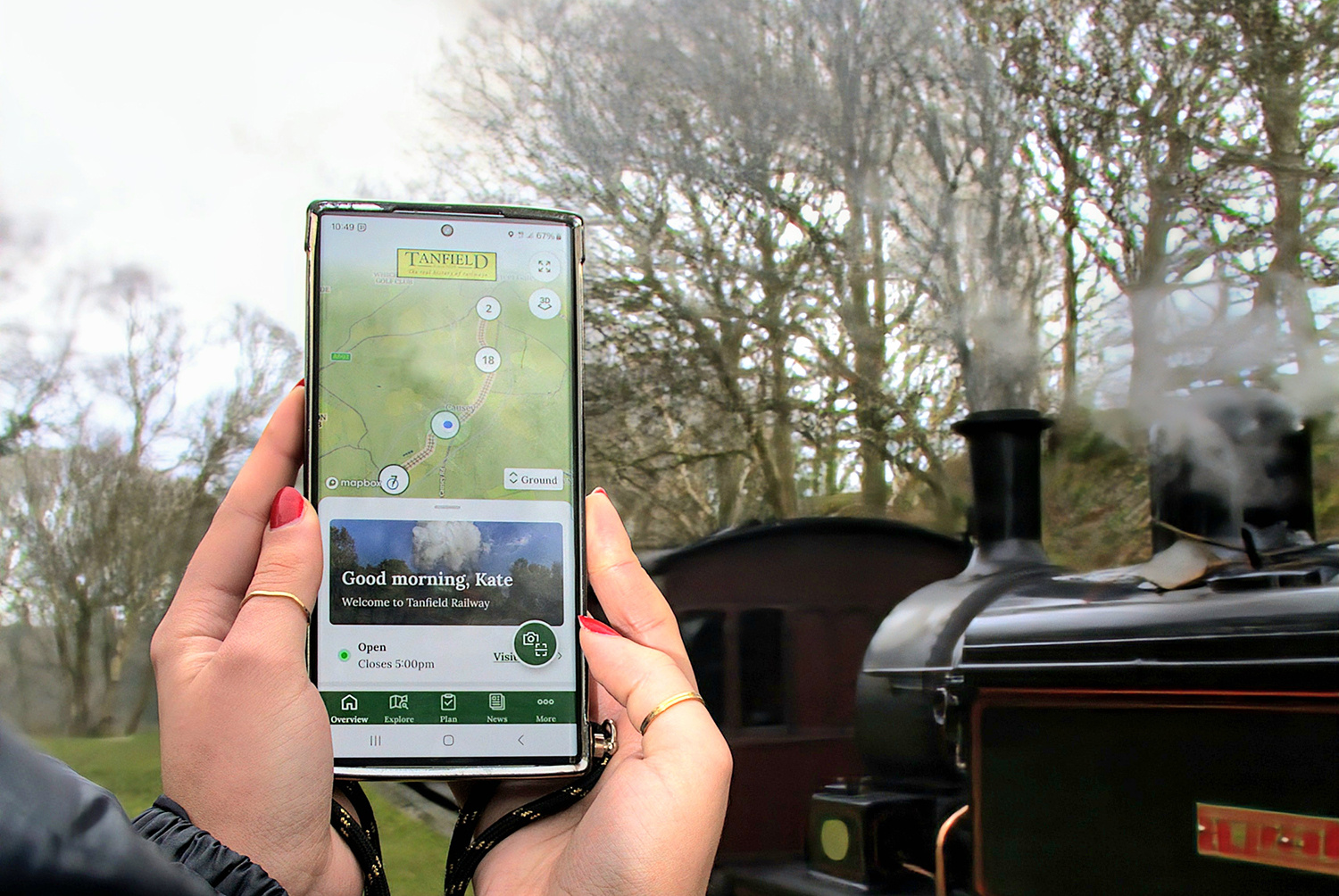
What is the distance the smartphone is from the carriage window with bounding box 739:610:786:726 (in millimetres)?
608

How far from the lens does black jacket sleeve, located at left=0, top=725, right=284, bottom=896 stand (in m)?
0.26

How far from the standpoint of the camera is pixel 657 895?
0.46 m

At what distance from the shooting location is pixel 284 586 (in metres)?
0.46

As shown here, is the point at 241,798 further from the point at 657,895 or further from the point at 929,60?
the point at 929,60

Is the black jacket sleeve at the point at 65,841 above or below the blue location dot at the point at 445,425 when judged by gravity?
below

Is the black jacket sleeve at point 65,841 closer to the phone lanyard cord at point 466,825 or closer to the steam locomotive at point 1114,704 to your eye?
the phone lanyard cord at point 466,825

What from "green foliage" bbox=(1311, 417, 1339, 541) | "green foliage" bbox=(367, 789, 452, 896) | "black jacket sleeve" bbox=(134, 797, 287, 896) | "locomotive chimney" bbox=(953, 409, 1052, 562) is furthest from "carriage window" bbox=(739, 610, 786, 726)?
"black jacket sleeve" bbox=(134, 797, 287, 896)

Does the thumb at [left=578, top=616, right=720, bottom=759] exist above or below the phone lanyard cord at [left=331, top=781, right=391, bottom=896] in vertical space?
above

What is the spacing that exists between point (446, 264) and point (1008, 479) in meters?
0.80

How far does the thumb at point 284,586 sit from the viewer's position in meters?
0.45

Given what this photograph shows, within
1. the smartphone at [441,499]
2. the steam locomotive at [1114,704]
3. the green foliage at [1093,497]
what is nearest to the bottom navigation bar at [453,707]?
the smartphone at [441,499]

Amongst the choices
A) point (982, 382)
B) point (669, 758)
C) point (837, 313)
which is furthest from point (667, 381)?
point (669, 758)

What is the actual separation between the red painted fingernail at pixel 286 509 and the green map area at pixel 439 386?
92 millimetres

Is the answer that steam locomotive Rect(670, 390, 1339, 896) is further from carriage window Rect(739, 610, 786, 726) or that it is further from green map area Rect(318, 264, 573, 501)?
green map area Rect(318, 264, 573, 501)
